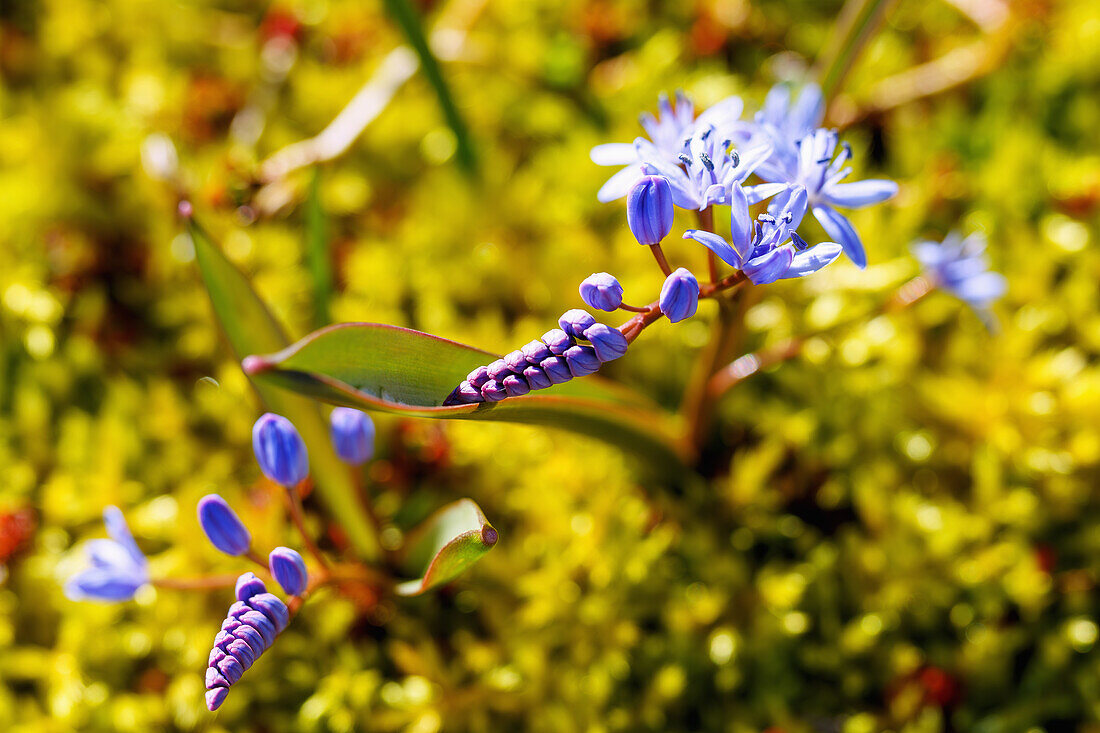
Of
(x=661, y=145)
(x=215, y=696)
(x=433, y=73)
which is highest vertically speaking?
(x=433, y=73)

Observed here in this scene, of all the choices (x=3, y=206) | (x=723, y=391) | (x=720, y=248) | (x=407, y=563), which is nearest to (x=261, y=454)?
(x=407, y=563)

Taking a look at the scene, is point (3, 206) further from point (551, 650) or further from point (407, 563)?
point (551, 650)

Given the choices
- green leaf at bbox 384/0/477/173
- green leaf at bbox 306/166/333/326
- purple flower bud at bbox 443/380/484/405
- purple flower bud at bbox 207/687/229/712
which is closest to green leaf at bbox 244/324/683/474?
purple flower bud at bbox 443/380/484/405

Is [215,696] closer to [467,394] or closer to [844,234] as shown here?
[467,394]

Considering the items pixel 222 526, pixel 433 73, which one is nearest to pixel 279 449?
pixel 222 526

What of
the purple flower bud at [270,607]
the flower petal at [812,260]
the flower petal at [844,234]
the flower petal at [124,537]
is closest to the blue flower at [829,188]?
the flower petal at [844,234]

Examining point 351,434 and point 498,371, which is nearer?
point 498,371
